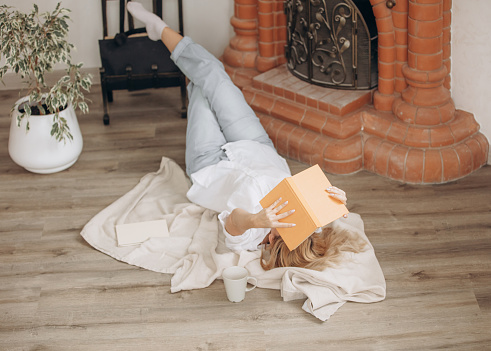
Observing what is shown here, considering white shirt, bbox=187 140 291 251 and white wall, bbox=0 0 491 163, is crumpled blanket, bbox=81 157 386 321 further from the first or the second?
white wall, bbox=0 0 491 163

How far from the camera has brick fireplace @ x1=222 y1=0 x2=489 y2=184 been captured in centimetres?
342

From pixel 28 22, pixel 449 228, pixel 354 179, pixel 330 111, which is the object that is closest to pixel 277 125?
pixel 330 111

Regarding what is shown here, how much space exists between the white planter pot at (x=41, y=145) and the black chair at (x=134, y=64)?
57cm

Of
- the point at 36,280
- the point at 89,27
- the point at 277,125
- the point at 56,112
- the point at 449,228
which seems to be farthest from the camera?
the point at 89,27

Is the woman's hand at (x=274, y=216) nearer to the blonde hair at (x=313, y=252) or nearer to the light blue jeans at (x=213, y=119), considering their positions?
the blonde hair at (x=313, y=252)

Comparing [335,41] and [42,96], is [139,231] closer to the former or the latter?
[42,96]

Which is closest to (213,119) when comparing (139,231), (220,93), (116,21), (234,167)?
(220,93)

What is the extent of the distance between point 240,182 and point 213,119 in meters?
0.53

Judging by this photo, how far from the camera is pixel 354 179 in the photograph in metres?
3.62

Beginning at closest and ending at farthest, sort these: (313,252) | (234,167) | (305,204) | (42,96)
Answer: (305,204), (313,252), (234,167), (42,96)

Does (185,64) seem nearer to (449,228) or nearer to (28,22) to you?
(28,22)

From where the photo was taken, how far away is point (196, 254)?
298 cm

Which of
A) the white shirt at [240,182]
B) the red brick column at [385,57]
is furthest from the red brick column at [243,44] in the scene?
the white shirt at [240,182]

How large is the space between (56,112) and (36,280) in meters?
1.02
